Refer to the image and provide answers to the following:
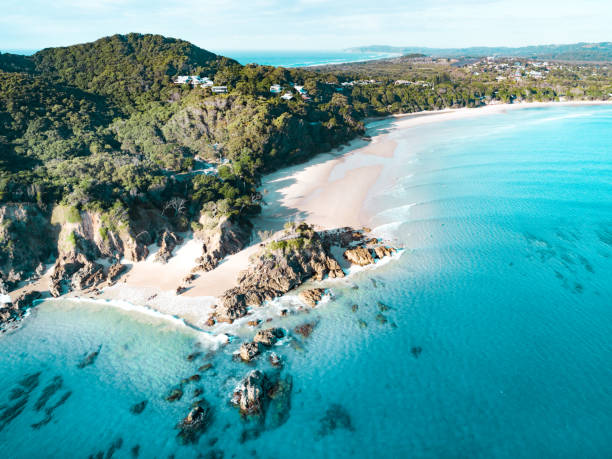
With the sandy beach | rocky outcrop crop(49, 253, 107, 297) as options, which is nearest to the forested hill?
the sandy beach

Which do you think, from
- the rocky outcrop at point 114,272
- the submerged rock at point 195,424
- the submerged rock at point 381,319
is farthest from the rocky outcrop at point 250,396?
the rocky outcrop at point 114,272

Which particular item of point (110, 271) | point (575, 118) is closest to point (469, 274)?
point (110, 271)

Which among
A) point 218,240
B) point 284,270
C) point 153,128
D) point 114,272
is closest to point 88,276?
point 114,272

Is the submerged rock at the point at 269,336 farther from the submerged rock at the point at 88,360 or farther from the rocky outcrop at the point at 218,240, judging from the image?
the submerged rock at the point at 88,360

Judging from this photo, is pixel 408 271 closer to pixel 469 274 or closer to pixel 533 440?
pixel 469 274

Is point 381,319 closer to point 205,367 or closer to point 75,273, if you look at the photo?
point 205,367
